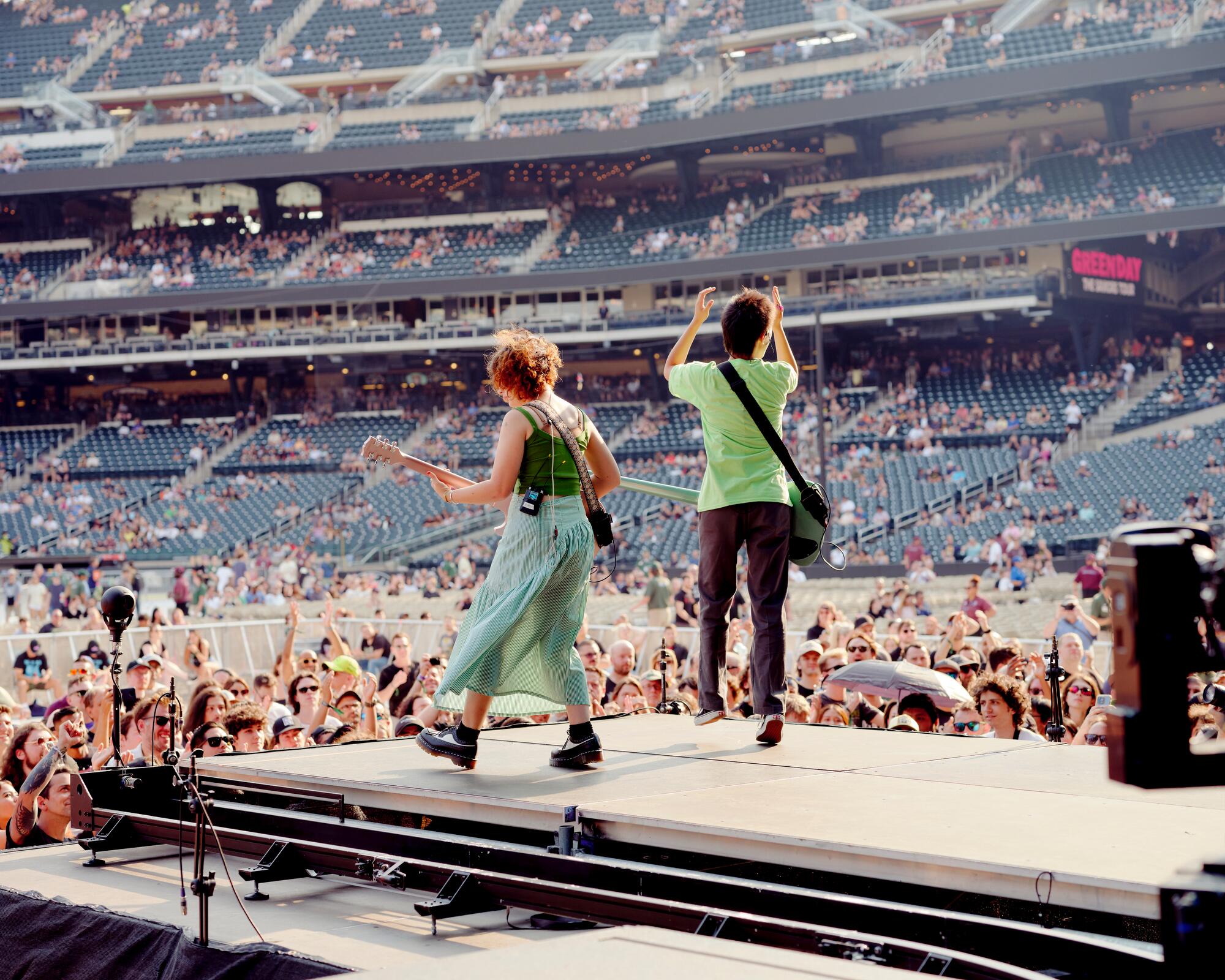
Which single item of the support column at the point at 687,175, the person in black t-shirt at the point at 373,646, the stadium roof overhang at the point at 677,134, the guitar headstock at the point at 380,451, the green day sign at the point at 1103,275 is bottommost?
the person in black t-shirt at the point at 373,646

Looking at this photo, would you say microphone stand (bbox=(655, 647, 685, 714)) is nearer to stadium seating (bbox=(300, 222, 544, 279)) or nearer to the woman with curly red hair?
the woman with curly red hair

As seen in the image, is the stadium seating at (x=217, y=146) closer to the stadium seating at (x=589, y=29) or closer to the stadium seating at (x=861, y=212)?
the stadium seating at (x=589, y=29)

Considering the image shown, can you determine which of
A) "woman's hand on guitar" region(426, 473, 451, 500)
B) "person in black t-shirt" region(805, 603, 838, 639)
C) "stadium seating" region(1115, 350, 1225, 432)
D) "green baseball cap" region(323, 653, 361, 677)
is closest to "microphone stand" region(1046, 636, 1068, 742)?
"woman's hand on guitar" region(426, 473, 451, 500)

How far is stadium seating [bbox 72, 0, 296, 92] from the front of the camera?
152ft

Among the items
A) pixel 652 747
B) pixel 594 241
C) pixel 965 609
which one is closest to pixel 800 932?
pixel 652 747

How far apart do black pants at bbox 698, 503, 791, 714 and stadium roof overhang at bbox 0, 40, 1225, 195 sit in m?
31.3

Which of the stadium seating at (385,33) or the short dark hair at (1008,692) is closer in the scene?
the short dark hair at (1008,692)

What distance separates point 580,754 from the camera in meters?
4.91

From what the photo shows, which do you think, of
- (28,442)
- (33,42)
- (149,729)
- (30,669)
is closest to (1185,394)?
(30,669)

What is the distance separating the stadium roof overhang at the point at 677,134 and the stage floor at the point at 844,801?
1229 inches

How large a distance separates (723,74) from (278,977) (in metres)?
38.3

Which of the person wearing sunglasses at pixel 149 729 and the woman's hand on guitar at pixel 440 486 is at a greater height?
the woman's hand on guitar at pixel 440 486

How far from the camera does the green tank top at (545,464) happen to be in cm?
492

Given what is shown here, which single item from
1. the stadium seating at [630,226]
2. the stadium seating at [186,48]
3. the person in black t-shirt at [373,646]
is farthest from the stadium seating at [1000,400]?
the stadium seating at [186,48]
